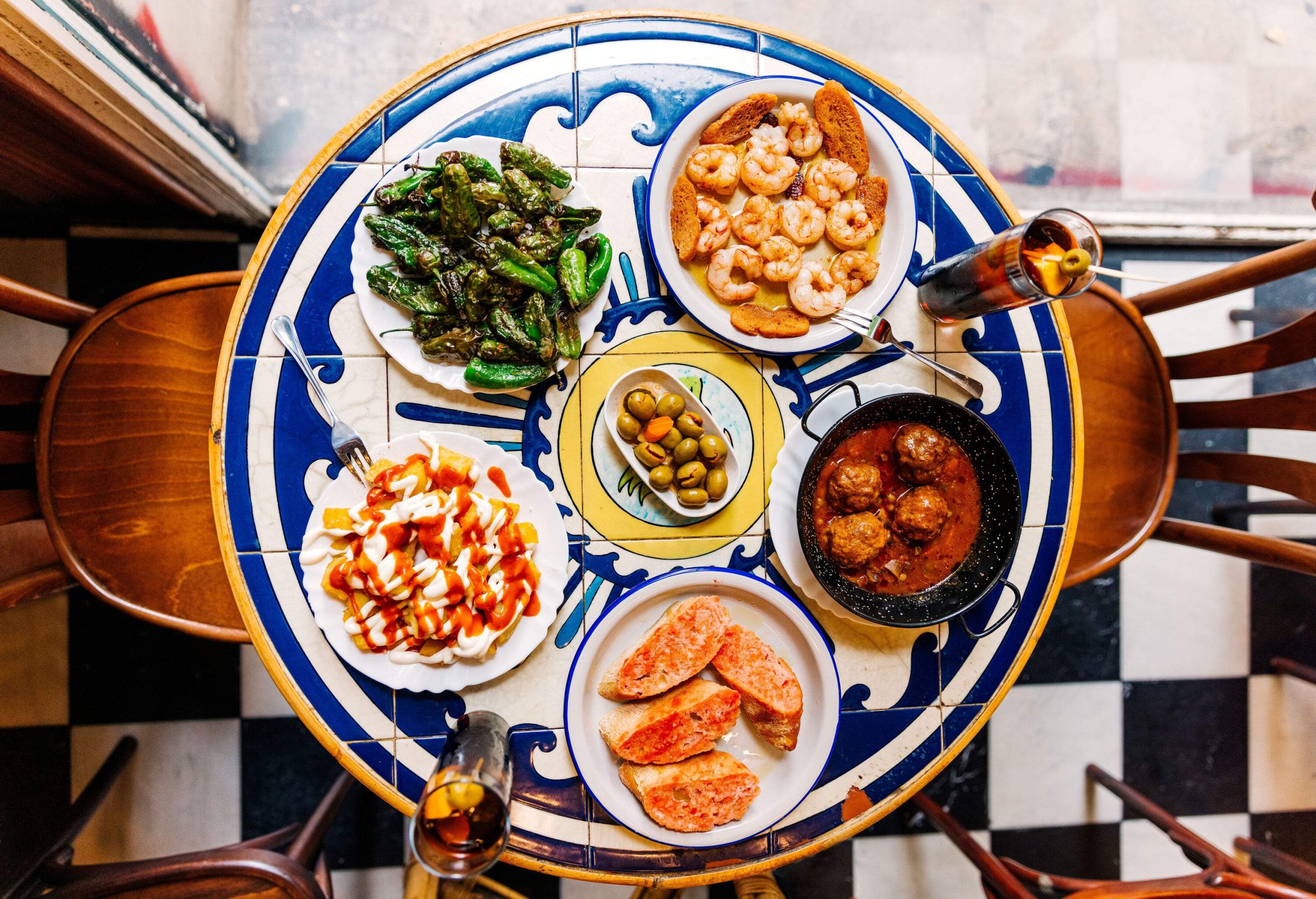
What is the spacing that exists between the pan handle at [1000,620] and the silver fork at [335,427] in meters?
1.53

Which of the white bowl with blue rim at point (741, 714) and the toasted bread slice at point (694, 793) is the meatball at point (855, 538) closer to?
the white bowl with blue rim at point (741, 714)

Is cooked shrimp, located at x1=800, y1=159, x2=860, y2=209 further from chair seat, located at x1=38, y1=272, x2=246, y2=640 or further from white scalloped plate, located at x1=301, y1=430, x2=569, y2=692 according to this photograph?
chair seat, located at x1=38, y1=272, x2=246, y2=640

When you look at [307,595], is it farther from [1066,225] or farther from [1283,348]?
[1283,348]

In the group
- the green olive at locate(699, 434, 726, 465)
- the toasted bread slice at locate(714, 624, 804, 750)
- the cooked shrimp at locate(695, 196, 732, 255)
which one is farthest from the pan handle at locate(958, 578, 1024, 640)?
the cooked shrimp at locate(695, 196, 732, 255)

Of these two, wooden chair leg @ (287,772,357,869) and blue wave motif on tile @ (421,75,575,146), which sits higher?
blue wave motif on tile @ (421,75,575,146)

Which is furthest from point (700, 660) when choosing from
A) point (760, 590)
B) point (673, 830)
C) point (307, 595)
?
point (307, 595)

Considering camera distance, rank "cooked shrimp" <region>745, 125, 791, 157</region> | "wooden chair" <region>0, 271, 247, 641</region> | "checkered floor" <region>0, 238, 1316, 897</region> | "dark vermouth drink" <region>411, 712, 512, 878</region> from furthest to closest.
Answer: "checkered floor" <region>0, 238, 1316, 897</region>
"wooden chair" <region>0, 271, 247, 641</region>
"cooked shrimp" <region>745, 125, 791, 157</region>
"dark vermouth drink" <region>411, 712, 512, 878</region>

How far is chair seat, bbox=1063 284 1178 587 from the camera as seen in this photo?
212 cm

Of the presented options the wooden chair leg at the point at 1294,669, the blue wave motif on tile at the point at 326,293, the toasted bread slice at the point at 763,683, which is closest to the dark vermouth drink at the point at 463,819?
the toasted bread slice at the point at 763,683

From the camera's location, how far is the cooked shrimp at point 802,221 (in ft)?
5.70

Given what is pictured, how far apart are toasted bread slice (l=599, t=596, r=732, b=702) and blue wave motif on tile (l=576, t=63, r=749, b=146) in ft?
3.92

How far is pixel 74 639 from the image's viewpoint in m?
2.47

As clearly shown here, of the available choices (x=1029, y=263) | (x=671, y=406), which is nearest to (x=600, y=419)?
(x=671, y=406)

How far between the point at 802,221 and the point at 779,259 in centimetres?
12
